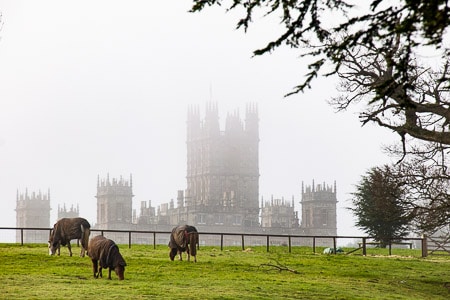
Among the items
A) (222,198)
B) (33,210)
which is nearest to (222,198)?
(222,198)

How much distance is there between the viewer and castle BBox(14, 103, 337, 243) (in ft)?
440

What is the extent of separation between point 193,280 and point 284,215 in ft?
394

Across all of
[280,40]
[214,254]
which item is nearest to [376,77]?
[214,254]

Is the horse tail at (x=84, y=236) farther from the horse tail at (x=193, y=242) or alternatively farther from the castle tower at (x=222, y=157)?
the castle tower at (x=222, y=157)

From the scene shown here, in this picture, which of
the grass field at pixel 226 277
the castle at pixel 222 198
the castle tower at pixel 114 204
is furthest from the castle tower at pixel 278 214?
the grass field at pixel 226 277

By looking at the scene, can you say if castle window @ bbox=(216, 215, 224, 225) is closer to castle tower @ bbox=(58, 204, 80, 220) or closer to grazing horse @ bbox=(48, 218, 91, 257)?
castle tower @ bbox=(58, 204, 80, 220)

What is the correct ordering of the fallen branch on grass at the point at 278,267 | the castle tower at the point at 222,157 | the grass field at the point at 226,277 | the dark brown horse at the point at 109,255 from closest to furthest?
the grass field at the point at 226,277
the dark brown horse at the point at 109,255
the fallen branch on grass at the point at 278,267
the castle tower at the point at 222,157

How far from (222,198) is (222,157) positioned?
12.7m

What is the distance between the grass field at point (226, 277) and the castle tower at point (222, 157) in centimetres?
11490

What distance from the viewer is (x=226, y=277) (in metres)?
24.4

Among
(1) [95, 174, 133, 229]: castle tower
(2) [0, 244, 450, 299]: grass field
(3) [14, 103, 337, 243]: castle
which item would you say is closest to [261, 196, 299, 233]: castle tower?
(3) [14, 103, 337, 243]: castle

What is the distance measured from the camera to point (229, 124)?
535 feet

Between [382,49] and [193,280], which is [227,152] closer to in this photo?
[193,280]

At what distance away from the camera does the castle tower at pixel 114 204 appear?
435ft
